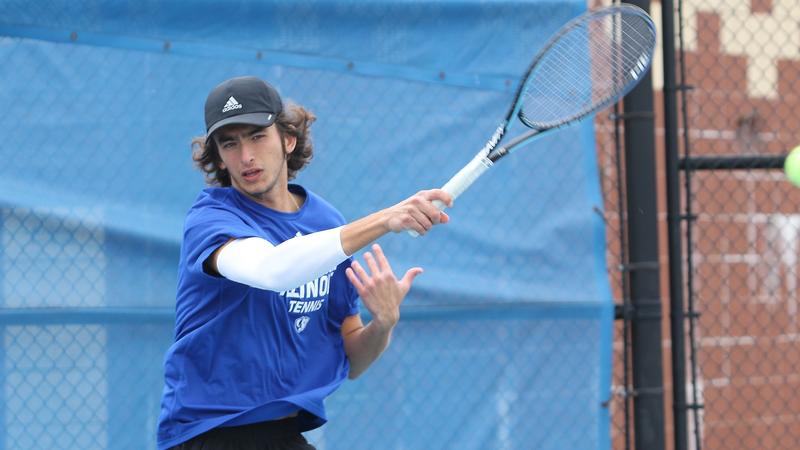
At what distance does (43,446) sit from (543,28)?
7.91 ft

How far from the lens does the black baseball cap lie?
2979 mm

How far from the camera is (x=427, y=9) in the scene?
4484mm

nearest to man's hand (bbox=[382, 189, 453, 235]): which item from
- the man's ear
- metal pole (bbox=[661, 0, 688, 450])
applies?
the man's ear

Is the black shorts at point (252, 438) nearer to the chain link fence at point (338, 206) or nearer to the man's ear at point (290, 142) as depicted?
the man's ear at point (290, 142)

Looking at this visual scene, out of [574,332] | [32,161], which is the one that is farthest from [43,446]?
[574,332]

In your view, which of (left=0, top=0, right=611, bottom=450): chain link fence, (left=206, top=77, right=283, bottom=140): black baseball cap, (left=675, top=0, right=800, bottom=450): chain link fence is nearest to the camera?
(left=206, top=77, right=283, bottom=140): black baseball cap

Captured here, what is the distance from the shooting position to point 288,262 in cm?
274

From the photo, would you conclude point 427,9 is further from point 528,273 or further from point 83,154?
point 83,154

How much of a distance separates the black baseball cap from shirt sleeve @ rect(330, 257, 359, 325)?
50cm

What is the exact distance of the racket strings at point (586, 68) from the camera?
357cm

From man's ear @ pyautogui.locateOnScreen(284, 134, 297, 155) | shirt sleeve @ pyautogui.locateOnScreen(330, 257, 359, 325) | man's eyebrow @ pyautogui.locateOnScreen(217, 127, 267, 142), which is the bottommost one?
shirt sleeve @ pyautogui.locateOnScreen(330, 257, 359, 325)

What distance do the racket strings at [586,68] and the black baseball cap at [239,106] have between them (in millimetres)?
807

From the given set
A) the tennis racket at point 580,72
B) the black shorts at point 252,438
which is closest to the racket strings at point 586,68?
the tennis racket at point 580,72

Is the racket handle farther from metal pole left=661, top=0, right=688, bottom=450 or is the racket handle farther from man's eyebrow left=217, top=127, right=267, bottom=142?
metal pole left=661, top=0, right=688, bottom=450
